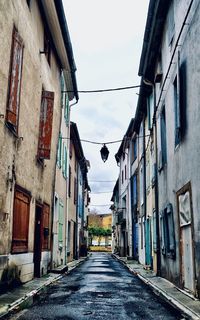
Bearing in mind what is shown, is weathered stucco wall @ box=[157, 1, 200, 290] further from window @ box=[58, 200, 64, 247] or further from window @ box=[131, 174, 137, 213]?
window @ box=[131, 174, 137, 213]

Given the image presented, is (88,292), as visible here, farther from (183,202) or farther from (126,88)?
(126,88)

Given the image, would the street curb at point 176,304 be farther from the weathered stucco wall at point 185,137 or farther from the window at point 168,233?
the window at point 168,233

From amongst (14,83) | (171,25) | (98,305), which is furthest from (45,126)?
(98,305)

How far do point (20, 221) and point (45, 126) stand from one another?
377 centimetres

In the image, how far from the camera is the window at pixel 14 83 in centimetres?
918

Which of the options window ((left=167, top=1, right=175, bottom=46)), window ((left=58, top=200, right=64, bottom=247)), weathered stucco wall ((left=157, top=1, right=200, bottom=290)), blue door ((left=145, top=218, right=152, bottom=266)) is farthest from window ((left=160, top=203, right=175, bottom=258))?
window ((left=58, top=200, right=64, bottom=247))

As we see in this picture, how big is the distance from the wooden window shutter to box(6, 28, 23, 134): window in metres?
A: 3.03

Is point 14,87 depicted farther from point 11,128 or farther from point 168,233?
point 168,233

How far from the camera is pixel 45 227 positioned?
14750 mm

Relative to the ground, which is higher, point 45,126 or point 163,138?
point 45,126

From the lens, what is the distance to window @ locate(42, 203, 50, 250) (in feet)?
47.2

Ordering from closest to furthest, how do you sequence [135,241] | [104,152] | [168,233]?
[168,233], [104,152], [135,241]

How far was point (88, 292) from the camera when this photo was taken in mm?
9719

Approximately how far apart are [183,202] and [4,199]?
4.37 metres
